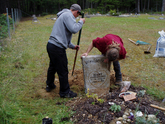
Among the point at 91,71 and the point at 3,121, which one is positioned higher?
the point at 91,71

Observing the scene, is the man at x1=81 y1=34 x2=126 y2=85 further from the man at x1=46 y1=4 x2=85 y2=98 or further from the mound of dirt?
the mound of dirt

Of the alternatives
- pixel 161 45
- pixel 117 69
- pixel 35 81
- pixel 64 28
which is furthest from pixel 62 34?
pixel 161 45

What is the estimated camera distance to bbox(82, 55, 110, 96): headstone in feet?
11.0

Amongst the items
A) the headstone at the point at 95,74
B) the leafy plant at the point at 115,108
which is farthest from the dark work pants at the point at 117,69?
the leafy plant at the point at 115,108

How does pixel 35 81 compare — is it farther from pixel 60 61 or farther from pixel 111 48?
pixel 111 48

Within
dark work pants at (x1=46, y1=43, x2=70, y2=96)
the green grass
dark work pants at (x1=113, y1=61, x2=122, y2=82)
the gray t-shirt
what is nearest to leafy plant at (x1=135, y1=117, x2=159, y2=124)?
the green grass

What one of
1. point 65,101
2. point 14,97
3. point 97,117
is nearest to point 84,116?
point 97,117

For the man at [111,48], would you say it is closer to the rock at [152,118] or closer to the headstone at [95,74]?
the headstone at [95,74]

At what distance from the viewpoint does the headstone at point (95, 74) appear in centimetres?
337

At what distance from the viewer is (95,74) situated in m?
3.43

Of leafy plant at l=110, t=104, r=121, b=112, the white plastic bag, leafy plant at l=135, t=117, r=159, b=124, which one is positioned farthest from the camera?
the white plastic bag

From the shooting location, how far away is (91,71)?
3.40 m

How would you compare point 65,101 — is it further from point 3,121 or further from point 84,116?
point 3,121

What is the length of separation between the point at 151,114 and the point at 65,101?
1628mm
